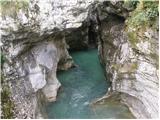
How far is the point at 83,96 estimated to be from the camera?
13.8 metres

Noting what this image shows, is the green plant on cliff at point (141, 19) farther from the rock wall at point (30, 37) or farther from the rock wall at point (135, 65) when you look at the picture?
the rock wall at point (30, 37)

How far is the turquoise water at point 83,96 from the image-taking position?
12.2m

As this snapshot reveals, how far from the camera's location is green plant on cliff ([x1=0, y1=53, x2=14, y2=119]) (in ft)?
32.8

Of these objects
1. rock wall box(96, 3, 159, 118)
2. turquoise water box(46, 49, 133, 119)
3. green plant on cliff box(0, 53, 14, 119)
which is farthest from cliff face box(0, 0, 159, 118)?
turquoise water box(46, 49, 133, 119)

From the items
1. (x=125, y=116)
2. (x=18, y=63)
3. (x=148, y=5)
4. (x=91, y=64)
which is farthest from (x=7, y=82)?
(x=91, y=64)

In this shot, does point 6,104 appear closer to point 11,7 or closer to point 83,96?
point 11,7

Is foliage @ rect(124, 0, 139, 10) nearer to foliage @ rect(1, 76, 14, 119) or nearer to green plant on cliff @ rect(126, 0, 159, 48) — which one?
green plant on cliff @ rect(126, 0, 159, 48)

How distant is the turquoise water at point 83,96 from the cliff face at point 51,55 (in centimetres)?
52

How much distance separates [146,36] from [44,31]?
3545 millimetres

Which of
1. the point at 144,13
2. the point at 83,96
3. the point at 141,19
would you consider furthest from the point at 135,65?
the point at 83,96

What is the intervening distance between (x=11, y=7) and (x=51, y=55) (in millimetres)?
3695

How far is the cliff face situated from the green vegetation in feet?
0.11

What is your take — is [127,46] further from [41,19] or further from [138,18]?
[41,19]

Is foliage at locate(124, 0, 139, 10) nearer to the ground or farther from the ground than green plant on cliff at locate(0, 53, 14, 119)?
farther from the ground
